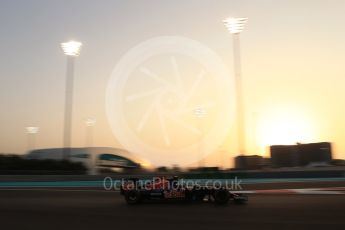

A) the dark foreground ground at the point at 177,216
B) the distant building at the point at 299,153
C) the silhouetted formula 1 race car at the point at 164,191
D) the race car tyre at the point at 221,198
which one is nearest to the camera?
the dark foreground ground at the point at 177,216

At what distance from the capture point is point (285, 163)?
110062mm

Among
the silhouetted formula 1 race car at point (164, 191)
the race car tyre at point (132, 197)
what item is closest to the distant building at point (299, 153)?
the silhouetted formula 1 race car at point (164, 191)

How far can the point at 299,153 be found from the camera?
11469 centimetres

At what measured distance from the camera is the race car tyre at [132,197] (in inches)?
615

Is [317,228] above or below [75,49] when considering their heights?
below

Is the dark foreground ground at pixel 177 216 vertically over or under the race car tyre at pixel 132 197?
under

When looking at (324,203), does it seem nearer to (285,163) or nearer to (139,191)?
(139,191)

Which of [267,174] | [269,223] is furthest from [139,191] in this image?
[267,174]

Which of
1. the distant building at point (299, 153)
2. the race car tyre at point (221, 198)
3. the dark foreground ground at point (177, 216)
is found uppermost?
the distant building at point (299, 153)

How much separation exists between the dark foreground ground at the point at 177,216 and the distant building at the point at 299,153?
98408mm

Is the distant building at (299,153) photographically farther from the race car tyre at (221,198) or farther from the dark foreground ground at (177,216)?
the dark foreground ground at (177,216)

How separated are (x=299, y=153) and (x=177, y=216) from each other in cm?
10779

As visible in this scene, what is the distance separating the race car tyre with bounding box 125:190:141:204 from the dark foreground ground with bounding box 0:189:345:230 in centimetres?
26

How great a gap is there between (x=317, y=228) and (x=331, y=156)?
10297 centimetres
